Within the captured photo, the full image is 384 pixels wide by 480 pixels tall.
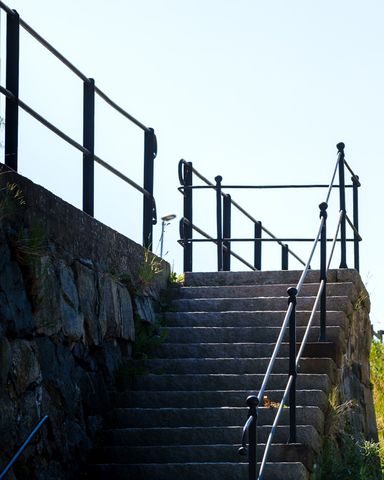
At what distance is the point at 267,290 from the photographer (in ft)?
37.9

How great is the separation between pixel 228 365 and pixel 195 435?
41.9 inches

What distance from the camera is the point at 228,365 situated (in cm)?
1026

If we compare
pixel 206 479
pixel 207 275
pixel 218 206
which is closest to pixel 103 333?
pixel 206 479

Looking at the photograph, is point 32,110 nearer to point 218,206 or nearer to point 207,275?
point 207,275

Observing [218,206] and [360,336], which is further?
[218,206]

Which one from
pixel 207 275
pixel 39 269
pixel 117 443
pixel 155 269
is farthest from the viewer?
pixel 207 275

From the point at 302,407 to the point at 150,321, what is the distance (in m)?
1.97

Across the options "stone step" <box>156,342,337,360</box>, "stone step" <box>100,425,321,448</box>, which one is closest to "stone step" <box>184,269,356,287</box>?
"stone step" <box>156,342,337,360</box>

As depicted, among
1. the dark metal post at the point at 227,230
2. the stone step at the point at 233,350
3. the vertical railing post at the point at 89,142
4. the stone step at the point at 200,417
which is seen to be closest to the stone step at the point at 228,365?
the stone step at the point at 233,350

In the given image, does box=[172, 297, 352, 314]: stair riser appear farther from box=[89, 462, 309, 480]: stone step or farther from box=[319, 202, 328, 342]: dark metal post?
box=[89, 462, 309, 480]: stone step

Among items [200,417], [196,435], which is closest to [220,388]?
[200,417]

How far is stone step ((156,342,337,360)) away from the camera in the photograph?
10391 mm

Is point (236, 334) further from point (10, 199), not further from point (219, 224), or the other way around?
point (10, 199)

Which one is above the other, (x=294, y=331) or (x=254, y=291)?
(x=254, y=291)
